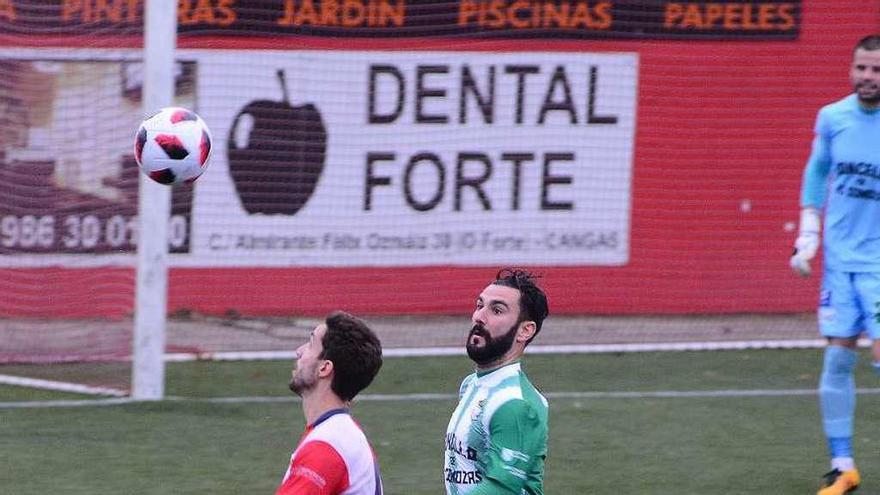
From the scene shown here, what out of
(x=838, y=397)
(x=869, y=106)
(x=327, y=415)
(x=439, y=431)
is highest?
(x=869, y=106)

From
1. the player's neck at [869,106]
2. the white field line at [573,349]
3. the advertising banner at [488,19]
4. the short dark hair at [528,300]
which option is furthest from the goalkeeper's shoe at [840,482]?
the advertising banner at [488,19]

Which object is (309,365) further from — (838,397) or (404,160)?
(404,160)

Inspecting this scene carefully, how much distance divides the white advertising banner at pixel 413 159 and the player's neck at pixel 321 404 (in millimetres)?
7954

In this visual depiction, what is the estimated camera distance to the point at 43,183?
11.4 metres

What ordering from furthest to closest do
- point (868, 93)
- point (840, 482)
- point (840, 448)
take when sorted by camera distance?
1. point (840, 448)
2. point (840, 482)
3. point (868, 93)

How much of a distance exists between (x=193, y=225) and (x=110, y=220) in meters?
0.78

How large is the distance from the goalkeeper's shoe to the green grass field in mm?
188

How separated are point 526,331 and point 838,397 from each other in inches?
129

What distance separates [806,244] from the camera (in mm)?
7473

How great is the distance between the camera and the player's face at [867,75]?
7124 mm

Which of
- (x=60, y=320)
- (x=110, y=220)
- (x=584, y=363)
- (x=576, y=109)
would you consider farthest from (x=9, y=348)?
(x=576, y=109)

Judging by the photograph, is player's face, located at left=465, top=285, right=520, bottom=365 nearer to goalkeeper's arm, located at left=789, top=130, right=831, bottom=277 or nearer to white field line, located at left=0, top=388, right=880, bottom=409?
goalkeeper's arm, located at left=789, top=130, right=831, bottom=277

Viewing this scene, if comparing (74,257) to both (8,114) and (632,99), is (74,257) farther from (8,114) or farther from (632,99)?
(632,99)

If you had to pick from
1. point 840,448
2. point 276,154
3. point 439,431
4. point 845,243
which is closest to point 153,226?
point 439,431
